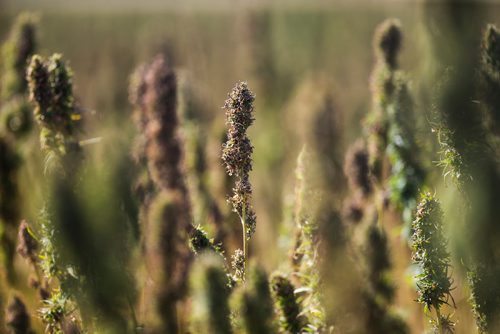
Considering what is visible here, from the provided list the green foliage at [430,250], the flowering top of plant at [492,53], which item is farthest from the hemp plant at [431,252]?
the flowering top of plant at [492,53]

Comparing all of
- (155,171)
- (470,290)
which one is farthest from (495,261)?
(155,171)

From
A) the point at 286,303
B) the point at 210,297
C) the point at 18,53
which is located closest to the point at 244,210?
the point at 286,303

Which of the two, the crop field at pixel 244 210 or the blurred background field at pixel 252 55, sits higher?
the blurred background field at pixel 252 55

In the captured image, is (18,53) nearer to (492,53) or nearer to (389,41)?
(389,41)

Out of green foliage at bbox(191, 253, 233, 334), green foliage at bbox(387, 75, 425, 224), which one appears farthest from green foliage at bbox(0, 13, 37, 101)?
green foliage at bbox(191, 253, 233, 334)

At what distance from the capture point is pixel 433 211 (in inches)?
114

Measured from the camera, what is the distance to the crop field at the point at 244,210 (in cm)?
285

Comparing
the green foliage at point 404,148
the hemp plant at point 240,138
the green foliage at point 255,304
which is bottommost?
the green foliage at point 255,304

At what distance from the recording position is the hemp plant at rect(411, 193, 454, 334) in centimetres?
289

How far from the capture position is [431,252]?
9.64 feet

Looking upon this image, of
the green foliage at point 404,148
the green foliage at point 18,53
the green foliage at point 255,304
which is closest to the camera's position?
the green foliage at point 255,304

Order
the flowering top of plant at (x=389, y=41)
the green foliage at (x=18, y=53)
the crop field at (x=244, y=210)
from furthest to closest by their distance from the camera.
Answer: the green foliage at (x=18, y=53) < the flowering top of plant at (x=389, y=41) < the crop field at (x=244, y=210)

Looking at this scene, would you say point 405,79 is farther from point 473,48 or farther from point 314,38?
point 314,38

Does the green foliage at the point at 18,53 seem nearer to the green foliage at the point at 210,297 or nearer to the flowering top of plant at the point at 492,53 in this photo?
the green foliage at the point at 210,297
